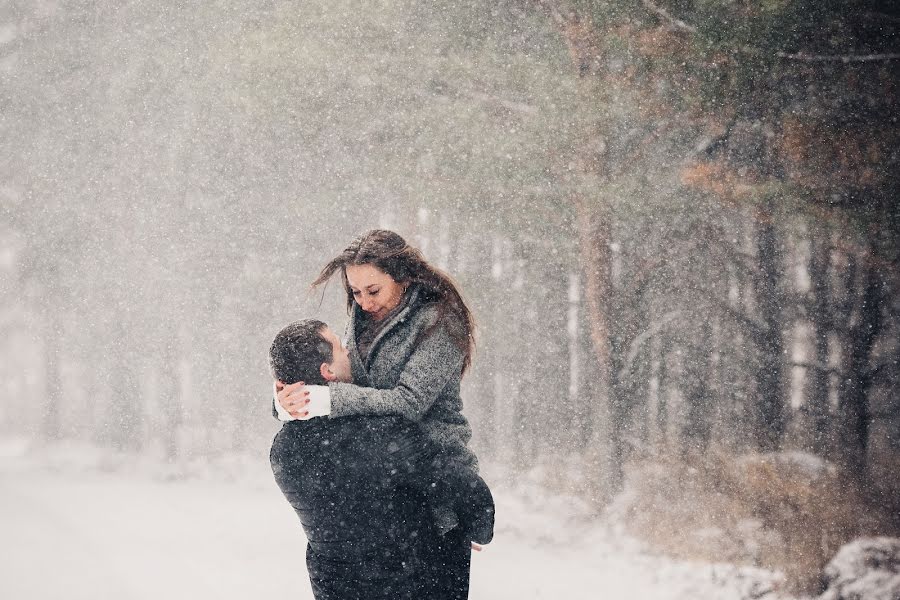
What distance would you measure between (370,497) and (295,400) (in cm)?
35

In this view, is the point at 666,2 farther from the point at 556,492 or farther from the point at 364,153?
the point at 556,492

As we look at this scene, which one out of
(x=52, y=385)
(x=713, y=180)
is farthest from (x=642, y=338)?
(x=52, y=385)

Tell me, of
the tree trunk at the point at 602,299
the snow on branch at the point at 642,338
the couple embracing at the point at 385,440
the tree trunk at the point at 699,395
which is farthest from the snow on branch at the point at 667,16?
the couple embracing at the point at 385,440

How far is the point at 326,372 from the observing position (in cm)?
220

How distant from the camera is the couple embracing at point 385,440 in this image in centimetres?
207

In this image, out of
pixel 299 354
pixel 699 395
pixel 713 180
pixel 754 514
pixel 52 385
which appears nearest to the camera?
pixel 299 354

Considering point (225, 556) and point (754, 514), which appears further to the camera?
point (754, 514)

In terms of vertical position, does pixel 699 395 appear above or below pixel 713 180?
below

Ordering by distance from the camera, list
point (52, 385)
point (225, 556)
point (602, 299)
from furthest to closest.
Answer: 1. point (52, 385)
2. point (602, 299)
3. point (225, 556)

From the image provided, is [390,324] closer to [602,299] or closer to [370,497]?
[370,497]

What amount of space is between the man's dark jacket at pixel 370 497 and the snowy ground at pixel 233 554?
152 inches

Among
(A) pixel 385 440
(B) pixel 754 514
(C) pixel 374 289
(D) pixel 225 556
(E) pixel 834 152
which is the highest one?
(E) pixel 834 152

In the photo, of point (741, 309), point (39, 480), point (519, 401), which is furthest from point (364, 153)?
point (39, 480)

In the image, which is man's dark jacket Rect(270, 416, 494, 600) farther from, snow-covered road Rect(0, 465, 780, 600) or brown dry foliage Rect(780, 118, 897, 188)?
brown dry foliage Rect(780, 118, 897, 188)
